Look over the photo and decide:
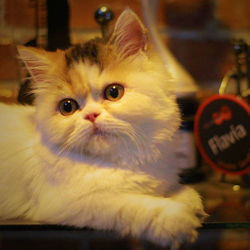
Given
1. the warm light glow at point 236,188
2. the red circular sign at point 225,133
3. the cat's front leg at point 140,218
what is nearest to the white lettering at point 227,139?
the red circular sign at point 225,133

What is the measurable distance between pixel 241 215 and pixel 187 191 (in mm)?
100

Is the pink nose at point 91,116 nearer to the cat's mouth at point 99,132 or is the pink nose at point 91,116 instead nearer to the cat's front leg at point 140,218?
the cat's mouth at point 99,132

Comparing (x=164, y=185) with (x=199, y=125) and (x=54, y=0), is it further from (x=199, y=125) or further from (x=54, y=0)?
(x=54, y=0)

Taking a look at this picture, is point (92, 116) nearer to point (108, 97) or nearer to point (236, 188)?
point (108, 97)

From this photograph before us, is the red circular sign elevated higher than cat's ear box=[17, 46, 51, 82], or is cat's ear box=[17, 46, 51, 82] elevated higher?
cat's ear box=[17, 46, 51, 82]

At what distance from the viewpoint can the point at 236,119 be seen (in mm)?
627

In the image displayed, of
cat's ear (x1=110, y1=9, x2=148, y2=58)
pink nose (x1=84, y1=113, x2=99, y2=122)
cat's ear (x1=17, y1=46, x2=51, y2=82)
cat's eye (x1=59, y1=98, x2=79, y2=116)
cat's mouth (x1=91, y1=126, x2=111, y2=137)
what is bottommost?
cat's mouth (x1=91, y1=126, x2=111, y2=137)

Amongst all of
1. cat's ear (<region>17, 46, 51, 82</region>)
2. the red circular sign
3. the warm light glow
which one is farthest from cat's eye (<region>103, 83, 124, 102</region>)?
the warm light glow

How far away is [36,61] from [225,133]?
0.43 m

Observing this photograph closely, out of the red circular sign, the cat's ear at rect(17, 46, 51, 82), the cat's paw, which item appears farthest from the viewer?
the red circular sign

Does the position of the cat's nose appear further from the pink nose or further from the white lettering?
the white lettering

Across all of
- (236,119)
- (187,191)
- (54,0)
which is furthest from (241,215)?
(54,0)

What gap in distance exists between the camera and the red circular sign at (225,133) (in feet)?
2.03

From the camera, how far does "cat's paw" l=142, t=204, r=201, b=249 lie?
1.33ft
